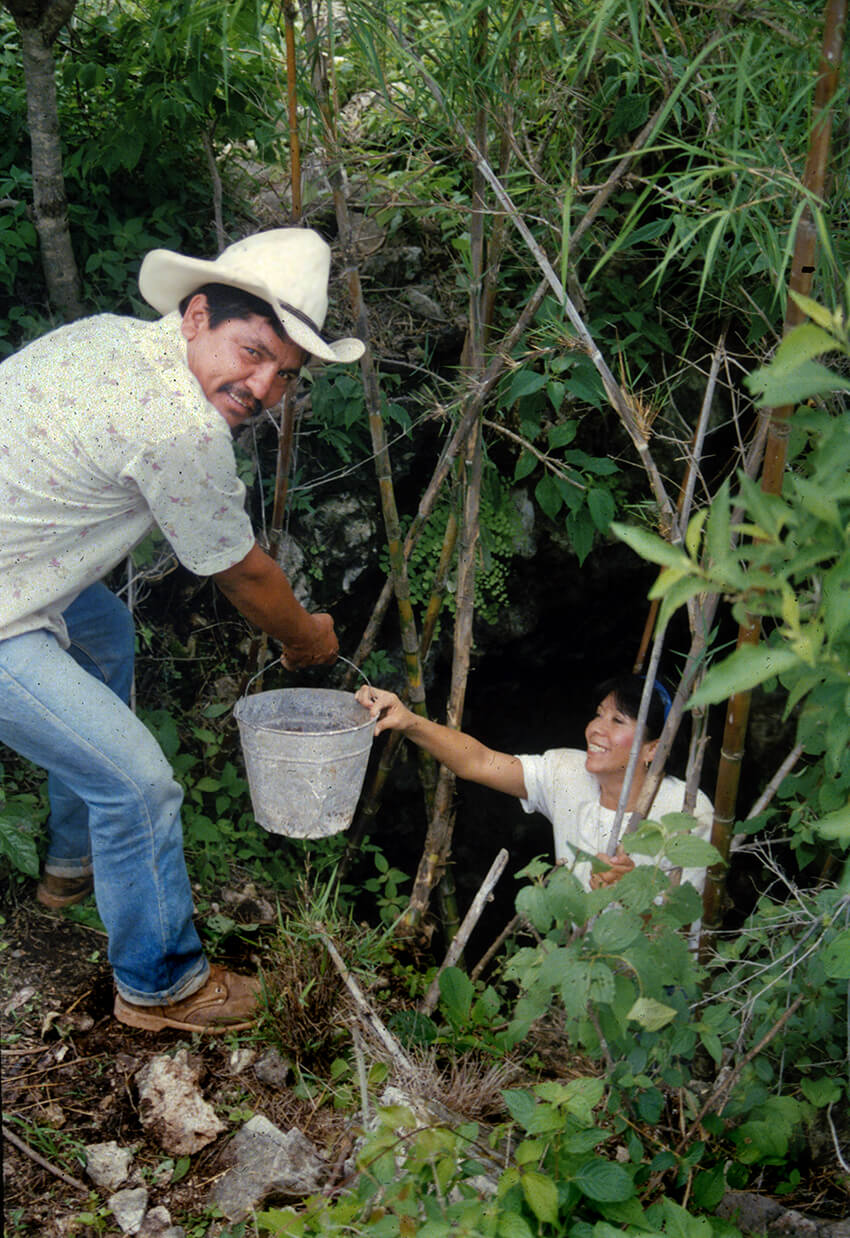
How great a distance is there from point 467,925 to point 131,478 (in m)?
1.36

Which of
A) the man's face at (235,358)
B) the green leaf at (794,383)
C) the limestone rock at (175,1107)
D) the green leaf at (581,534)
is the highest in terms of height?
the green leaf at (794,383)

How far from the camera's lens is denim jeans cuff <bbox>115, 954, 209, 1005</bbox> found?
9.29 feet

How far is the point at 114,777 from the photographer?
98.9 inches

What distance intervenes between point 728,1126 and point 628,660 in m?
2.61

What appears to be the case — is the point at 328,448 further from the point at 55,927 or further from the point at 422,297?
the point at 55,927

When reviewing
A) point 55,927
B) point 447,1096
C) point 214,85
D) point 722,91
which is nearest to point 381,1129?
point 447,1096

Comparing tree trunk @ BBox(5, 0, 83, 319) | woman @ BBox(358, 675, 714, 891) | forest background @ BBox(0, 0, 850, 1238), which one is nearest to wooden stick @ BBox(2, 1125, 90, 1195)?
forest background @ BBox(0, 0, 850, 1238)

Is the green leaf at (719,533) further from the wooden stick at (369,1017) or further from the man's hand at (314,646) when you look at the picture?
the wooden stick at (369,1017)

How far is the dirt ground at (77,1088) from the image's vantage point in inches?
94.7

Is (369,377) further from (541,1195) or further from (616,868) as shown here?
(541,1195)

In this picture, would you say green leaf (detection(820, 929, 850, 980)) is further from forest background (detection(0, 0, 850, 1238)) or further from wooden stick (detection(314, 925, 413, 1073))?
wooden stick (detection(314, 925, 413, 1073))

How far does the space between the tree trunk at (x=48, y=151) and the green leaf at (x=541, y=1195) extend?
2699 millimetres

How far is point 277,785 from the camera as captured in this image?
8.54 ft

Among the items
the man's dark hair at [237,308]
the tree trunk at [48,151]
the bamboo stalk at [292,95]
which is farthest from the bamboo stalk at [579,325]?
the tree trunk at [48,151]
